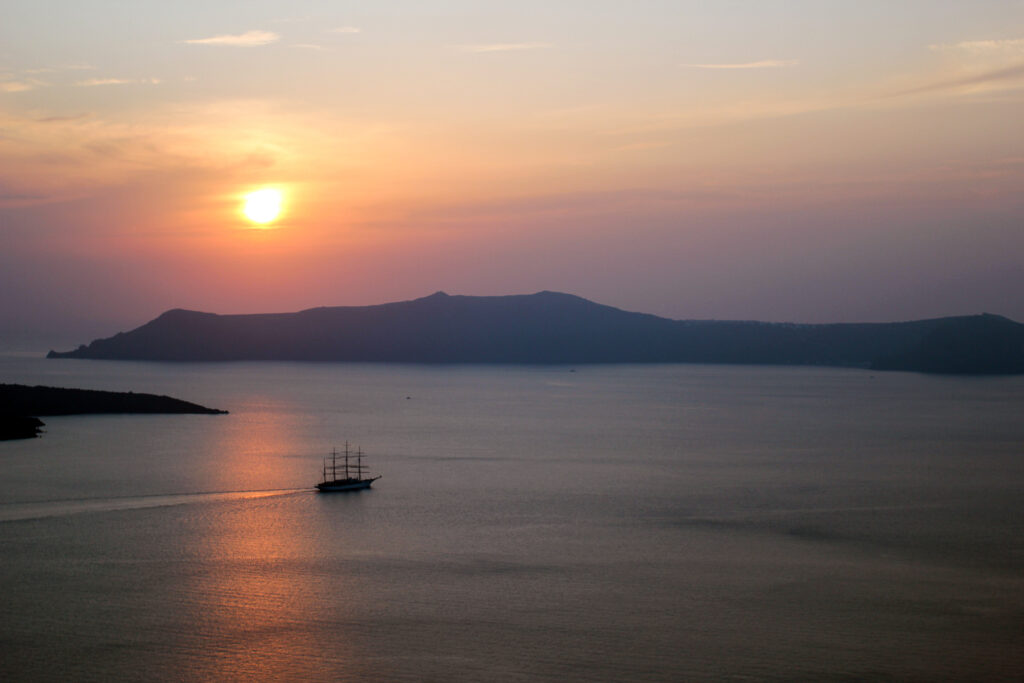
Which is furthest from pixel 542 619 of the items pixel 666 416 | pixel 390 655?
pixel 666 416

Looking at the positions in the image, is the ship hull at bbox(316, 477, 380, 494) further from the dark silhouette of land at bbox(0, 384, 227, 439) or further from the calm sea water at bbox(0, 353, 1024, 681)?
the dark silhouette of land at bbox(0, 384, 227, 439)

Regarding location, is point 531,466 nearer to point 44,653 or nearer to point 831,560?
point 831,560

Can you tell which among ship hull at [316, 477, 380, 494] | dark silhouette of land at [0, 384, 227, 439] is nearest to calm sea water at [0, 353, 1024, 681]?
ship hull at [316, 477, 380, 494]

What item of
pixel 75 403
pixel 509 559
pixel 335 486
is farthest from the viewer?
pixel 75 403

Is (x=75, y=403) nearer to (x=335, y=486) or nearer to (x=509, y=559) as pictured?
(x=335, y=486)

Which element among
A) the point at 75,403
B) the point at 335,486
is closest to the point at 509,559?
the point at 335,486
